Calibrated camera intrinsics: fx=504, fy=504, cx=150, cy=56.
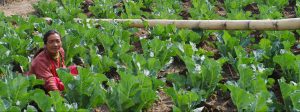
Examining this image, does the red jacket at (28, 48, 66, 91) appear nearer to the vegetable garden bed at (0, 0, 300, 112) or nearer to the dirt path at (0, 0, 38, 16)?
the vegetable garden bed at (0, 0, 300, 112)

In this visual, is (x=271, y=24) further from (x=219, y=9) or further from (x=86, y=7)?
(x=86, y=7)

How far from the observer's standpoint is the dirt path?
917 centimetres

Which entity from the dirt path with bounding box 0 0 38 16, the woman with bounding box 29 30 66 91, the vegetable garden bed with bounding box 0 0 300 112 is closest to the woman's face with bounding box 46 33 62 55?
the woman with bounding box 29 30 66 91

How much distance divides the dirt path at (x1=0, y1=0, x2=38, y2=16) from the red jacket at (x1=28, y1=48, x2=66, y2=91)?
4.29m

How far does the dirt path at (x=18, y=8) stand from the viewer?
917 cm

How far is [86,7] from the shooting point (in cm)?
907

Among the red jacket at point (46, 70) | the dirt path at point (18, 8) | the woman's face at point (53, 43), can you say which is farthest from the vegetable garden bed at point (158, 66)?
the dirt path at point (18, 8)

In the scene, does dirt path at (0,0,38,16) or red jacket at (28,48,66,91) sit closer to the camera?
red jacket at (28,48,66,91)

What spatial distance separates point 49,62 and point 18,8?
520 centimetres

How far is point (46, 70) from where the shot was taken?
475cm

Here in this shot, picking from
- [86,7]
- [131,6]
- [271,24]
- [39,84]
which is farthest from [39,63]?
[86,7]

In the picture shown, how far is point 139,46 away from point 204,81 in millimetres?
2004

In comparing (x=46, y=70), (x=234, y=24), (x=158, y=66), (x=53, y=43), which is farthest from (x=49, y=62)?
(x=234, y=24)

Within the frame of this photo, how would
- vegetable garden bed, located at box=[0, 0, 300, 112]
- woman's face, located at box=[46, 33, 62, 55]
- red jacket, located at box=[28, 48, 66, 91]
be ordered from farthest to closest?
woman's face, located at box=[46, 33, 62, 55] → red jacket, located at box=[28, 48, 66, 91] → vegetable garden bed, located at box=[0, 0, 300, 112]
